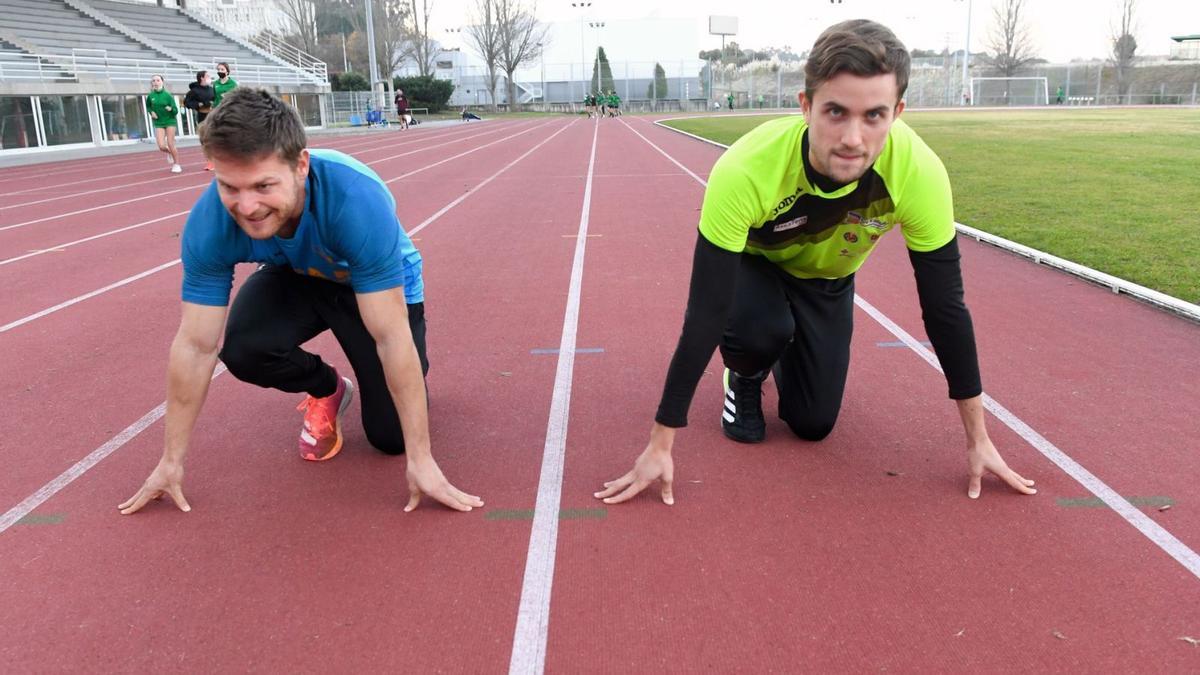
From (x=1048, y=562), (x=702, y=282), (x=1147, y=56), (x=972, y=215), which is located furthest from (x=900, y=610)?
(x=1147, y=56)

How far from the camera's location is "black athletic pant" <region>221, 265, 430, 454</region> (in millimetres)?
A: 3199

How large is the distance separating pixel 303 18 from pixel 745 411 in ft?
221

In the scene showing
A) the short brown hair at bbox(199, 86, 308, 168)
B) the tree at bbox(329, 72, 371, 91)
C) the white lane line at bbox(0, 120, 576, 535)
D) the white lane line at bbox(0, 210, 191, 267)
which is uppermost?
the tree at bbox(329, 72, 371, 91)

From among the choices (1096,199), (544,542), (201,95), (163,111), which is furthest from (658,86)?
(544,542)

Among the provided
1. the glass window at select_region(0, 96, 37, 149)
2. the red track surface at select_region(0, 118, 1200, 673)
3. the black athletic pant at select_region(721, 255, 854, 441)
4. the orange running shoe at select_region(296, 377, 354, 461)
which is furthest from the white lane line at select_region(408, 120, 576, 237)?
the glass window at select_region(0, 96, 37, 149)

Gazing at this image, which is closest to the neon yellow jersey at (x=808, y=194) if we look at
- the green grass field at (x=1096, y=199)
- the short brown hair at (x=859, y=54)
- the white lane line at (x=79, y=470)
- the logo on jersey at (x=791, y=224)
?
the logo on jersey at (x=791, y=224)

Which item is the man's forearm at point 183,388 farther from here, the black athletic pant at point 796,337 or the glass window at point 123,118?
the glass window at point 123,118

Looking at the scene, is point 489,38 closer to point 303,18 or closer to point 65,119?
point 303,18

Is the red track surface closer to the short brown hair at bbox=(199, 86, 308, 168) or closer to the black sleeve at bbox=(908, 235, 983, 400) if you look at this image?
the black sleeve at bbox=(908, 235, 983, 400)

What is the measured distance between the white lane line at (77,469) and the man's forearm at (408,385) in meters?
0.91

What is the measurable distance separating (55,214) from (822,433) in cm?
1105

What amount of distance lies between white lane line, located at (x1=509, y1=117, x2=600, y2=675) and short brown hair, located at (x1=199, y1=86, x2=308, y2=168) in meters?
1.41

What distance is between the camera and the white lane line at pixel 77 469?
3041mm

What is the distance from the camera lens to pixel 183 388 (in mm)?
2797
